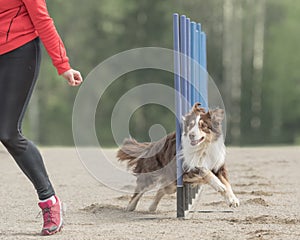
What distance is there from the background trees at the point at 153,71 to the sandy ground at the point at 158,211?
24.8 m

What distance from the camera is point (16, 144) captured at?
4.49m

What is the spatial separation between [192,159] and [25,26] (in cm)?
183

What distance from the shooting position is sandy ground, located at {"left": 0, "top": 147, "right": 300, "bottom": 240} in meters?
4.87

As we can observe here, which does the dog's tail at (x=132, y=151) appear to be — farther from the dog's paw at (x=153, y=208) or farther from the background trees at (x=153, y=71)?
the background trees at (x=153, y=71)

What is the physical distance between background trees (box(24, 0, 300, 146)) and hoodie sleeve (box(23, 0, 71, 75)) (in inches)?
1137

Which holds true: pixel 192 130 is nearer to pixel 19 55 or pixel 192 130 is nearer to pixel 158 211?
pixel 158 211

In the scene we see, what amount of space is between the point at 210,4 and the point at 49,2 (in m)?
8.41

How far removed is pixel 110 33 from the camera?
36656 millimetres

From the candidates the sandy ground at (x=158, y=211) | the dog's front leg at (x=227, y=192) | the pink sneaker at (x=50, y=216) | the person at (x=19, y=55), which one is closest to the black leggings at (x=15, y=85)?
the person at (x=19, y=55)

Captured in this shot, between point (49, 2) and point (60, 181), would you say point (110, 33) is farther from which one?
point (60, 181)

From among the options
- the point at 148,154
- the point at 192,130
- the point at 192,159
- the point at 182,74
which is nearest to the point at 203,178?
the point at 192,159

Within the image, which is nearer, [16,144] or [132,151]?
[16,144]

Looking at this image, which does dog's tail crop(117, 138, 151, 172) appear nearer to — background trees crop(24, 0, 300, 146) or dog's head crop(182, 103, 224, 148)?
dog's head crop(182, 103, 224, 148)

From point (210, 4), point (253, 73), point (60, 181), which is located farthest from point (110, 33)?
point (60, 181)
